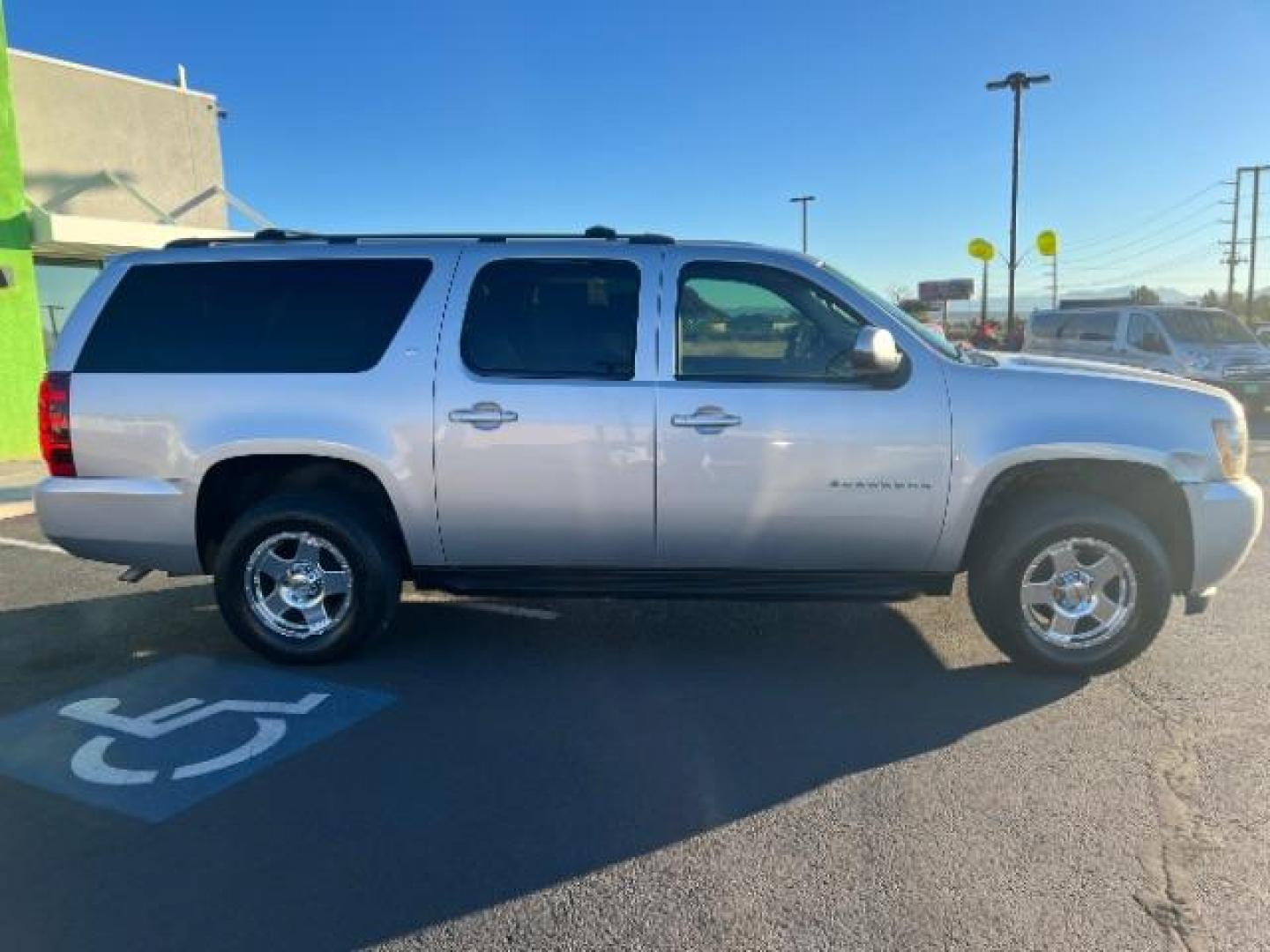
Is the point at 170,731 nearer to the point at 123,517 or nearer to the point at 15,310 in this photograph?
the point at 123,517

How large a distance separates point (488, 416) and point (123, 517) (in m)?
1.86

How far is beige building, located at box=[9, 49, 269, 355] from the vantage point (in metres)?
12.3

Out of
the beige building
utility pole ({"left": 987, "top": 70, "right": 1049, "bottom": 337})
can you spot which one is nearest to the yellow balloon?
utility pole ({"left": 987, "top": 70, "right": 1049, "bottom": 337})

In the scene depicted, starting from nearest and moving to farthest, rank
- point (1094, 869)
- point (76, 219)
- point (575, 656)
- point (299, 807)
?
point (1094, 869), point (299, 807), point (575, 656), point (76, 219)

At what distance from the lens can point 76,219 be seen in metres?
11.3

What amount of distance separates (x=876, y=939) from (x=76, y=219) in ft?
40.0

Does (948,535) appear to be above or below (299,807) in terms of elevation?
above

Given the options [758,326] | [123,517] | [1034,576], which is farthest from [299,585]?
[1034,576]

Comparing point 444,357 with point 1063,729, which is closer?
point 1063,729

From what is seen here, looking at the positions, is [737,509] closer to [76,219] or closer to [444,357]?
[444,357]

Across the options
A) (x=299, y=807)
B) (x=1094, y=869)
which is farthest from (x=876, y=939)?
(x=299, y=807)

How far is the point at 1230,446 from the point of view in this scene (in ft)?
14.3

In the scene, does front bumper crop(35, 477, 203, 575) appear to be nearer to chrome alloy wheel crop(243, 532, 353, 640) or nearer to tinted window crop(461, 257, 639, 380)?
chrome alloy wheel crop(243, 532, 353, 640)

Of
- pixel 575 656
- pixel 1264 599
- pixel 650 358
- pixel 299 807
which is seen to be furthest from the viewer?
pixel 1264 599
